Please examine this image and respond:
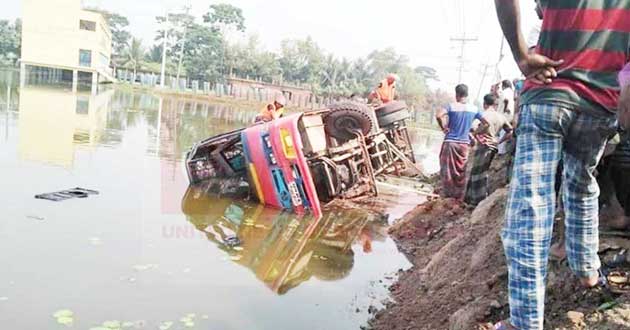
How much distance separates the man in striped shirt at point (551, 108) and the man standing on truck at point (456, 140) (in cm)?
531

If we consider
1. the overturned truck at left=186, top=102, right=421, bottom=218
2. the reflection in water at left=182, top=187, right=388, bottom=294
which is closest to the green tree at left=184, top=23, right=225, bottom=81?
the overturned truck at left=186, top=102, right=421, bottom=218

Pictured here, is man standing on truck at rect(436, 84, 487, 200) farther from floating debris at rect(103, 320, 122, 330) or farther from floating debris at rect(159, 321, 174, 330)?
floating debris at rect(103, 320, 122, 330)

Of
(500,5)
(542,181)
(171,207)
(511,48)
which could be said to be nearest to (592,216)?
(542,181)

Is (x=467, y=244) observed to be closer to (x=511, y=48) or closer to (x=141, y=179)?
(x=511, y=48)

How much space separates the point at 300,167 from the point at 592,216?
5222mm

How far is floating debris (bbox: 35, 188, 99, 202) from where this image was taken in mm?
6742

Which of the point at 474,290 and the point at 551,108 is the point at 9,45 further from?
the point at 551,108

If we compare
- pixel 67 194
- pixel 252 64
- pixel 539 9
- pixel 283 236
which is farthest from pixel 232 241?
pixel 252 64

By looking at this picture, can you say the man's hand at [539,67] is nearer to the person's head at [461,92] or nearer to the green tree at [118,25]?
the person's head at [461,92]

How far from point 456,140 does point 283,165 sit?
2451mm

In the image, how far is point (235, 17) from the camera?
6969 centimetres

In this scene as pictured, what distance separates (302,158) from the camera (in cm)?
730

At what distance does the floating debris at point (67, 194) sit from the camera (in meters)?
6.74

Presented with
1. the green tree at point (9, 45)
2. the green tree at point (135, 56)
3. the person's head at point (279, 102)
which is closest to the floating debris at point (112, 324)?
the person's head at point (279, 102)
